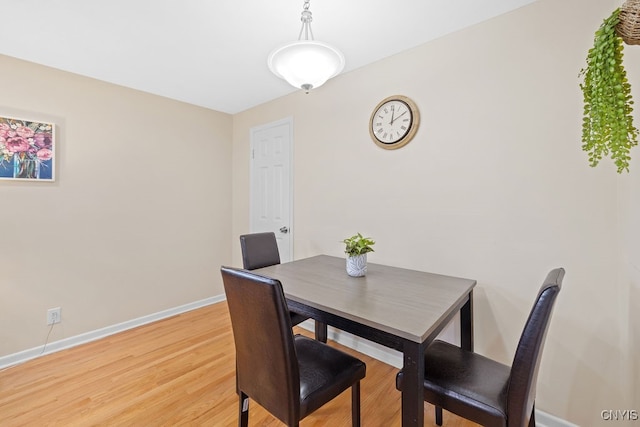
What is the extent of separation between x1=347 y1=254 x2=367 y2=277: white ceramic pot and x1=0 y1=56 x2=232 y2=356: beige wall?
2.27 metres

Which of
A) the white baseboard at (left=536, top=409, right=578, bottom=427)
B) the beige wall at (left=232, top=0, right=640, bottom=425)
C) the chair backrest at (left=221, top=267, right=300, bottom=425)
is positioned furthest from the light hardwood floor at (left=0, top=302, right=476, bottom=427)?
the beige wall at (left=232, top=0, right=640, bottom=425)

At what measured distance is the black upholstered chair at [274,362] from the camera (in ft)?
3.65

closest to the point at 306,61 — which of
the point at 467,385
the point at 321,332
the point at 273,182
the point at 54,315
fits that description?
the point at 467,385

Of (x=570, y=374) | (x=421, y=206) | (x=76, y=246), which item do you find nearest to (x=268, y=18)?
(x=421, y=206)

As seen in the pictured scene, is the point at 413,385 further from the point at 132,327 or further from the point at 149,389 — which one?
the point at 132,327

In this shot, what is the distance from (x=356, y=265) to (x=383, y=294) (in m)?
0.35

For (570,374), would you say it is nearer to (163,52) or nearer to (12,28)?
(163,52)

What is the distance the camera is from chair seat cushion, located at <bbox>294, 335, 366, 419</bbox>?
1192 mm

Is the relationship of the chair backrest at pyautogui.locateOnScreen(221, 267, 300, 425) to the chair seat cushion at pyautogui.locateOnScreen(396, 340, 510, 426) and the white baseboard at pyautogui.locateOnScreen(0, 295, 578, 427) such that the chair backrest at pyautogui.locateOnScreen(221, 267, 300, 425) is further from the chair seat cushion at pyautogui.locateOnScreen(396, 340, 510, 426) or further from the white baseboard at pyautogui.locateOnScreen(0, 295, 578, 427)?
the white baseboard at pyautogui.locateOnScreen(0, 295, 578, 427)

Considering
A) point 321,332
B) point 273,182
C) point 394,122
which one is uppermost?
point 394,122

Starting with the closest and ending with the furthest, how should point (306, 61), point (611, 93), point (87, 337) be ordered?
point (611, 93) < point (306, 61) < point (87, 337)

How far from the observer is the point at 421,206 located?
6.82 ft

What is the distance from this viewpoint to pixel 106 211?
8.84 feet

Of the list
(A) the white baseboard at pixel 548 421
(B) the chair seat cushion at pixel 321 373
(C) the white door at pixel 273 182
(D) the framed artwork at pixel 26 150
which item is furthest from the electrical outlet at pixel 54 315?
(A) the white baseboard at pixel 548 421
